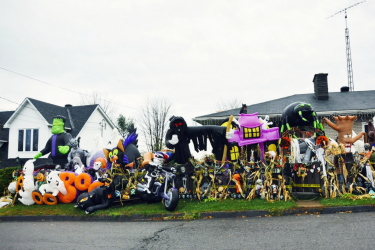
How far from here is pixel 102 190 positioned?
9.02 metres

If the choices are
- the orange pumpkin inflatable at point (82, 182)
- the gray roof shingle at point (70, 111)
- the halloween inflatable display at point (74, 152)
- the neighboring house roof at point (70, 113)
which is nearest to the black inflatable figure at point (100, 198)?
the orange pumpkin inflatable at point (82, 182)

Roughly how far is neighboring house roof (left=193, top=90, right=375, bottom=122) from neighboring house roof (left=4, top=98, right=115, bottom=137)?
1141 centimetres

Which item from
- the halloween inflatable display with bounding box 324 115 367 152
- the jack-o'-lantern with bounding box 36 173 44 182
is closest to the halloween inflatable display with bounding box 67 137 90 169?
the jack-o'-lantern with bounding box 36 173 44 182

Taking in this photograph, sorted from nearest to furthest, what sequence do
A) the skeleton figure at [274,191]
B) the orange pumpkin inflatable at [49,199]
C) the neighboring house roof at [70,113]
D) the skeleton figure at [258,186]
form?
1. the skeleton figure at [274,191]
2. the skeleton figure at [258,186]
3. the orange pumpkin inflatable at [49,199]
4. the neighboring house roof at [70,113]

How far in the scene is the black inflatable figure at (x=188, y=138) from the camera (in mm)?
9953

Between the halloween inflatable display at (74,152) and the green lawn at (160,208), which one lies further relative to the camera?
the halloween inflatable display at (74,152)

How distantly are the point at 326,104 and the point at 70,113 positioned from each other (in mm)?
20300

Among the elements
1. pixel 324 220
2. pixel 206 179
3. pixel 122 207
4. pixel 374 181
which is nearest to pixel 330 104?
pixel 374 181

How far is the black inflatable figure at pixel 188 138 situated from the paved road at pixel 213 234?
9.60 feet

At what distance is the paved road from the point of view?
5.16 metres

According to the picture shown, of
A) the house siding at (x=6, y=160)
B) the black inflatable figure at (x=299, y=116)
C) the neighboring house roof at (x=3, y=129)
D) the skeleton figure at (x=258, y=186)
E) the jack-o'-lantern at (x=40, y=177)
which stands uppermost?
the neighboring house roof at (x=3, y=129)

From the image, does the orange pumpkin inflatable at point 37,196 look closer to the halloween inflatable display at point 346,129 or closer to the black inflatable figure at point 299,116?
the black inflatable figure at point 299,116

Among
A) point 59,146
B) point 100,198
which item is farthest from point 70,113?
point 100,198

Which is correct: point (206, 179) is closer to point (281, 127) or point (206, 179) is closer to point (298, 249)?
point (281, 127)
